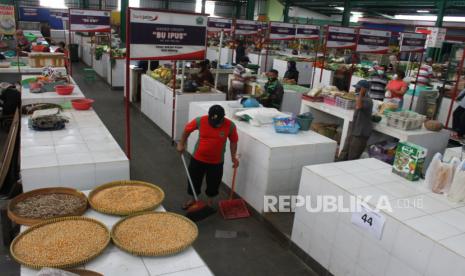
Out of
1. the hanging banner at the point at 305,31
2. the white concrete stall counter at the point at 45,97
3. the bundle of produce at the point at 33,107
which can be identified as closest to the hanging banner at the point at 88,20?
the white concrete stall counter at the point at 45,97

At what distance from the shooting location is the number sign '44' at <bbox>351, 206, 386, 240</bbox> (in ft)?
10.9

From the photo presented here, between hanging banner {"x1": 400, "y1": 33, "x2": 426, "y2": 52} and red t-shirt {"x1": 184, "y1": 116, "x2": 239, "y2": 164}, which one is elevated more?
hanging banner {"x1": 400, "y1": 33, "x2": 426, "y2": 52}

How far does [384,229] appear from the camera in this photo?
10.8 feet

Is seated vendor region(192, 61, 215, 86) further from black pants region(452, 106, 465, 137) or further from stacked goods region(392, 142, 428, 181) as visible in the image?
black pants region(452, 106, 465, 137)

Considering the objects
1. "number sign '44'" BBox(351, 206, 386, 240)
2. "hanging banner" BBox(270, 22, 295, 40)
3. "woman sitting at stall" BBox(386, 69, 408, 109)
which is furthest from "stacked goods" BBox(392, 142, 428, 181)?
"hanging banner" BBox(270, 22, 295, 40)

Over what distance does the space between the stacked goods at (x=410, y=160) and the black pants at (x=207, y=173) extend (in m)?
2.12

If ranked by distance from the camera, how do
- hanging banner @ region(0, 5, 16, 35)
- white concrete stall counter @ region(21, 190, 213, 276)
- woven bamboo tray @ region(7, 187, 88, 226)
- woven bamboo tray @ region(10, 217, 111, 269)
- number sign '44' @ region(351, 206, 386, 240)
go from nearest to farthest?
woven bamboo tray @ region(10, 217, 111, 269)
white concrete stall counter @ region(21, 190, 213, 276)
woven bamboo tray @ region(7, 187, 88, 226)
number sign '44' @ region(351, 206, 386, 240)
hanging banner @ region(0, 5, 16, 35)

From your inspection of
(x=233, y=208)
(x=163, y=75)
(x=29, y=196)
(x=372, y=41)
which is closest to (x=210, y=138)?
(x=233, y=208)

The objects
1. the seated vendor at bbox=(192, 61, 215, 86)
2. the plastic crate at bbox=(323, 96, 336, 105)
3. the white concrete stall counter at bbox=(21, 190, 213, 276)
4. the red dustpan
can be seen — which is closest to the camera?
the white concrete stall counter at bbox=(21, 190, 213, 276)

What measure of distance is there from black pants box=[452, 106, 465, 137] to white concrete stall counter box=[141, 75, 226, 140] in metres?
5.24

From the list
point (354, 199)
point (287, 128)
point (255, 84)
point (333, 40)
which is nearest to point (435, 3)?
point (333, 40)

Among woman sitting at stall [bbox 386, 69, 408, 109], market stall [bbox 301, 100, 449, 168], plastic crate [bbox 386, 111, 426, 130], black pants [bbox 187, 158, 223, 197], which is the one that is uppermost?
woman sitting at stall [bbox 386, 69, 408, 109]

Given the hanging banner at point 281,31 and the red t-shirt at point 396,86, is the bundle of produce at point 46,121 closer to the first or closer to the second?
the red t-shirt at point 396,86

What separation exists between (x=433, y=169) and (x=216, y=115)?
7.71 feet
